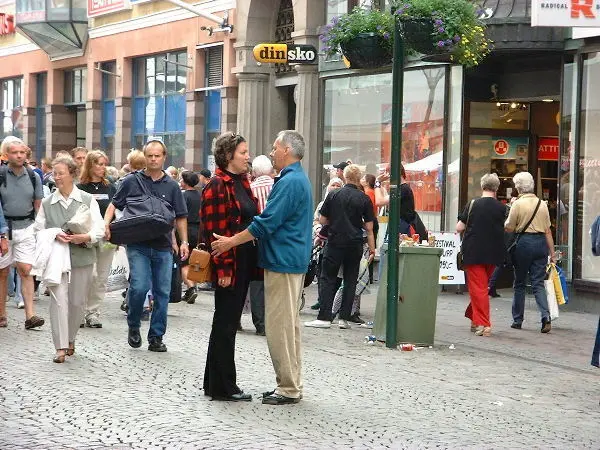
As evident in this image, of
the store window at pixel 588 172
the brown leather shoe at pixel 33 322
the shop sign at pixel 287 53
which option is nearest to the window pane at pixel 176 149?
the shop sign at pixel 287 53

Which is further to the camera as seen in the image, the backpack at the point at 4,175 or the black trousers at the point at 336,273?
the black trousers at the point at 336,273

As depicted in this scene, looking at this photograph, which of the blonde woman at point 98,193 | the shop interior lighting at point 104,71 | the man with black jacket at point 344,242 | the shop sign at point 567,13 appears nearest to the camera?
the shop sign at point 567,13

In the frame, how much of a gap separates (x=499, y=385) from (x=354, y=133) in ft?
43.7

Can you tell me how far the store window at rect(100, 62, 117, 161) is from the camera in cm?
3506

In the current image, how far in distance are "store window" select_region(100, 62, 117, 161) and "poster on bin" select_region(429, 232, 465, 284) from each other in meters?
18.1

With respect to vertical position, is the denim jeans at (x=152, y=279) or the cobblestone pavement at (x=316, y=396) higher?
the denim jeans at (x=152, y=279)

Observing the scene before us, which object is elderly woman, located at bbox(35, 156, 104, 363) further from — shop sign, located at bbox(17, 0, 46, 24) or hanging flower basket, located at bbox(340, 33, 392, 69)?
shop sign, located at bbox(17, 0, 46, 24)

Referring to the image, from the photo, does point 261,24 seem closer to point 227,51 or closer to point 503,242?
point 227,51

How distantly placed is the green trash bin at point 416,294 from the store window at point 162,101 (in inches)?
668

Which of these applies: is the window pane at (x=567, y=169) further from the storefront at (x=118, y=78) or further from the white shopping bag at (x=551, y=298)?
the storefront at (x=118, y=78)

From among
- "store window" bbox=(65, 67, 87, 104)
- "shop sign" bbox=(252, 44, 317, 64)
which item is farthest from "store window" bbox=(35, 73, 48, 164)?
"shop sign" bbox=(252, 44, 317, 64)

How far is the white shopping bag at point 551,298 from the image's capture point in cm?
1567

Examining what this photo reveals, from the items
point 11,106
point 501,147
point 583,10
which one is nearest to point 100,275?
point 583,10

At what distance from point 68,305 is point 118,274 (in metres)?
3.42
